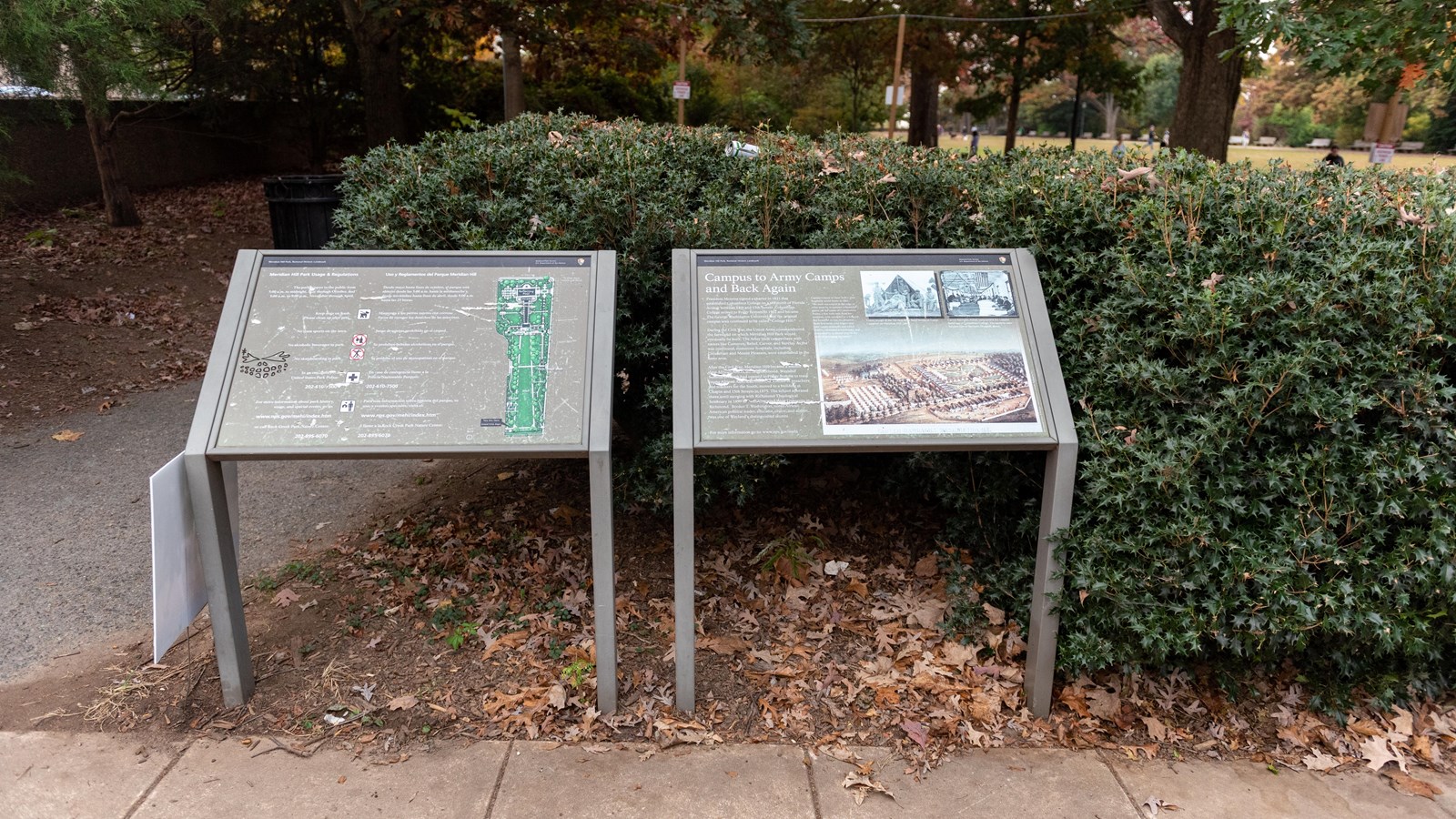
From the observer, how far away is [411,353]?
301 centimetres

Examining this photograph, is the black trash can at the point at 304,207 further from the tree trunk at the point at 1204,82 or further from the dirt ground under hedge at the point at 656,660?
the tree trunk at the point at 1204,82

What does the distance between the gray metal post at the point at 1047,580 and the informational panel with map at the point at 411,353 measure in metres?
1.55

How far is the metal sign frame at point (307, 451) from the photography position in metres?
2.82

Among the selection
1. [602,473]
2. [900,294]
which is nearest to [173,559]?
[602,473]

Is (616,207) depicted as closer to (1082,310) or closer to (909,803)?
(1082,310)

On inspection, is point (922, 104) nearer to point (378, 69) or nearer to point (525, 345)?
point (378, 69)

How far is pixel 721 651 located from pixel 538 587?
0.92 m

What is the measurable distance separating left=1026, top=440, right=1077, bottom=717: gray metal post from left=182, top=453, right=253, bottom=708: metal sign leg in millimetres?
2700

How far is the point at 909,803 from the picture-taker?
2822 millimetres

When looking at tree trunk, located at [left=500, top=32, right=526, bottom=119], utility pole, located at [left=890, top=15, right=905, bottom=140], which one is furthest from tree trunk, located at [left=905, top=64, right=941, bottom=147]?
tree trunk, located at [left=500, top=32, right=526, bottom=119]

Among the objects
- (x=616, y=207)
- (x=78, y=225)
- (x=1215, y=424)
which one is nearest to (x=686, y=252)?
(x=616, y=207)

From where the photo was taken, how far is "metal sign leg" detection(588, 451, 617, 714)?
9.48 feet

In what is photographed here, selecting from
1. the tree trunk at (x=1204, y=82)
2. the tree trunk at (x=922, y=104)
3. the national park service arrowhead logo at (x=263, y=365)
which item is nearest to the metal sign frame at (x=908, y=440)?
the national park service arrowhead logo at (x=263, y=365)

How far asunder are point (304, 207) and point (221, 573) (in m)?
5.23
